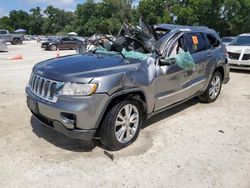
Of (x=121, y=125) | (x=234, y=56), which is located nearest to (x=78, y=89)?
(x=121, y=125)

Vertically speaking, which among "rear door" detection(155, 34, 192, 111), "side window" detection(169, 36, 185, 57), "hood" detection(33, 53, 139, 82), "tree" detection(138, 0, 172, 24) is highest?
"tree" detection(138, 0, 172, 24)

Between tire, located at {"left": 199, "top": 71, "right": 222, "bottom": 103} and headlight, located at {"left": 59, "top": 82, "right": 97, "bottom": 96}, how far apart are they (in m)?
3.40

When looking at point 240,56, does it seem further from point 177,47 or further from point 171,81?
point 171,81

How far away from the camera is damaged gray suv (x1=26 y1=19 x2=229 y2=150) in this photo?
11.6 ft

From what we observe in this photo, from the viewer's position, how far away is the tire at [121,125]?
3.75 m

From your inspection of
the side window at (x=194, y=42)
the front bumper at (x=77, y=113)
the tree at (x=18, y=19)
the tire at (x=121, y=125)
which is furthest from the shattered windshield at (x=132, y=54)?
the tree at (x=18, y=19)

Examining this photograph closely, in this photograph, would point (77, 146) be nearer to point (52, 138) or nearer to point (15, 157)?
point (52, 138)

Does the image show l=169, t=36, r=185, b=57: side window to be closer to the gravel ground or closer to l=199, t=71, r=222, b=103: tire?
the gravel ground

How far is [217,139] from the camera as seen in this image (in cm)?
448

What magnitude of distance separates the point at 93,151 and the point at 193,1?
46.0m

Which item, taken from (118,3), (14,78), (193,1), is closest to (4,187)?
(14,78)

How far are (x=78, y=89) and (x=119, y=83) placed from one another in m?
0.56

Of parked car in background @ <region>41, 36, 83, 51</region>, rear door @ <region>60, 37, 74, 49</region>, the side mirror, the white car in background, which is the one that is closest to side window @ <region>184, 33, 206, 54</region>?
the side mirror

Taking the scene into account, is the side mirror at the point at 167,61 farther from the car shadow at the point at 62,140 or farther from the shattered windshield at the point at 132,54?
the car shadow at the point at 62,140
